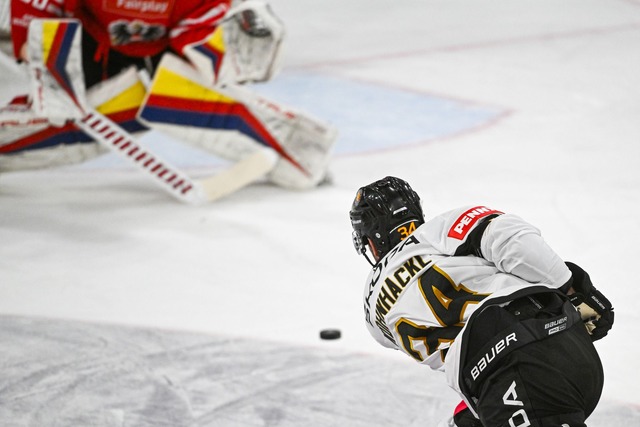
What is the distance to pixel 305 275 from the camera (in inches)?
143

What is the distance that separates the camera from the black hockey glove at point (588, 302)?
1929 mm

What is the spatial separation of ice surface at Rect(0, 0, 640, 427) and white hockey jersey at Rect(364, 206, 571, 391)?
76 cm

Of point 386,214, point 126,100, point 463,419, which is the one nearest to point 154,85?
point 126,100

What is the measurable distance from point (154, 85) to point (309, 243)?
3.14 ft

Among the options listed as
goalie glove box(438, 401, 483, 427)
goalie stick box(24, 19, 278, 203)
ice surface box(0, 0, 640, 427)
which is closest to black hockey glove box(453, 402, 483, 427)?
goalie glove box(438, 401, 483, 427)

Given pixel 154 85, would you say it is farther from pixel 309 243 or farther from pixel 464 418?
pixel 464 418

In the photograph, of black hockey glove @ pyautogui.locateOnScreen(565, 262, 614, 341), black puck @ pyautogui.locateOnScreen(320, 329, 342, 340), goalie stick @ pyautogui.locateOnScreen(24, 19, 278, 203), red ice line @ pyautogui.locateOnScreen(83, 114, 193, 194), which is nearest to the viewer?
black hockey glove @ pyautogui.locateOnScreen(565, 262, 614, 341)

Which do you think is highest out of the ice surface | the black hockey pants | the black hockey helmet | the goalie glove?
the black hockey helmet

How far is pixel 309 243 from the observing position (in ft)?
12.8

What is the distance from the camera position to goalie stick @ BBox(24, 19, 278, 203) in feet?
13.5

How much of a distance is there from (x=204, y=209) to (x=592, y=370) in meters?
2.76

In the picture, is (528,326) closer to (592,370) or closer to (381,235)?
(592,370)

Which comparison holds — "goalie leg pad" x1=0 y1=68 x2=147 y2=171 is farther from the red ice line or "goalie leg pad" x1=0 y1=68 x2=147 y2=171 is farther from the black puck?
the black puck

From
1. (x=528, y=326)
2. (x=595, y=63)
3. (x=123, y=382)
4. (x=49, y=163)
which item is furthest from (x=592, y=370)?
(x=595, y=63)
